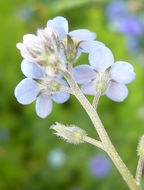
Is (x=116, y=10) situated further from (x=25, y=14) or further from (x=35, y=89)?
(x=35, y=89)

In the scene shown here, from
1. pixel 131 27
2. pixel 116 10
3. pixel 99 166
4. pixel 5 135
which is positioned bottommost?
pixel 99 166

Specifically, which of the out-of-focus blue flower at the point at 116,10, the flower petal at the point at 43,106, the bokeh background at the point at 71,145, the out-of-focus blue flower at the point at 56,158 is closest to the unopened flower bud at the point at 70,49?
the flower petal at the point at 43,106

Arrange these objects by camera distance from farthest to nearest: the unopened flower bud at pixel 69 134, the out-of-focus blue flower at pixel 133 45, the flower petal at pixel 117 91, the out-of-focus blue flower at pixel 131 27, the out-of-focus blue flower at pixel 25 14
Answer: the out-of-focus blue flower at pixel 25 14
the out-of-focus blue flower at pixel 133 45
the out-of-focus blue flower at pixel 131 27
the flower petal at pixel 117 91
the unopened flower bud at pixel 69 134

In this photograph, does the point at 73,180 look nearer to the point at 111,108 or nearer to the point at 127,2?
the point at 111,108

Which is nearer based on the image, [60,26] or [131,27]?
[60,26]

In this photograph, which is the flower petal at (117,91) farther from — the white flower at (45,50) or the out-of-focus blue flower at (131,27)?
the out-of-focus blue flower at (131,27)

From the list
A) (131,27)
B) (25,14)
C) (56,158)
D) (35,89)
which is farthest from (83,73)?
(25,14)

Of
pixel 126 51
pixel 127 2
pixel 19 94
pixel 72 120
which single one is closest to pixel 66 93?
pixel 19 94
